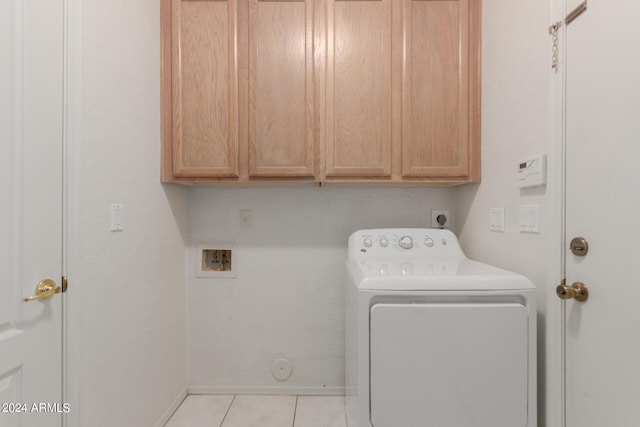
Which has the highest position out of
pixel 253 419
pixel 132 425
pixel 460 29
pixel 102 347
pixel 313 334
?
pixel 460 29

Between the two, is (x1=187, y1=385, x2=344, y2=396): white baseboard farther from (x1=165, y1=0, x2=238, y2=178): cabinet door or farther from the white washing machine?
(x1=165, y1=0, x2=238, y2=178): cabinet door

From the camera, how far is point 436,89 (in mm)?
1563

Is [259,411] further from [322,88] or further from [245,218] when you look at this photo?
[322,88]

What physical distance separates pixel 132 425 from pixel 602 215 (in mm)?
1966

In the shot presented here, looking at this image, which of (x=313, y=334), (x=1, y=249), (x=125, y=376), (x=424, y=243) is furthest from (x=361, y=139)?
(x=125, y=376)

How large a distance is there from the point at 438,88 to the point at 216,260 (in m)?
1.63

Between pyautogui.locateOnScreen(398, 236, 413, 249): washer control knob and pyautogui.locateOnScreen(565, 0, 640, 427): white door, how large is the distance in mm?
712

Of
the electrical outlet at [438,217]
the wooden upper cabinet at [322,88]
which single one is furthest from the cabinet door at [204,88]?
the electrical outlet at [438,217]

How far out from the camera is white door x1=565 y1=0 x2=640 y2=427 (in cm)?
81

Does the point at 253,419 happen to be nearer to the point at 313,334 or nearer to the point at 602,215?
the point at 313,334

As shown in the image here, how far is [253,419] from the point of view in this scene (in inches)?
63.6

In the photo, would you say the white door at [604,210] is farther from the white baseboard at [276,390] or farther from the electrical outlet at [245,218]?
the electrical outlet at [245,218]

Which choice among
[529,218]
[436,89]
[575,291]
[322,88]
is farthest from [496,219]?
[322,88]

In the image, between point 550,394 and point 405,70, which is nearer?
point 550,394
